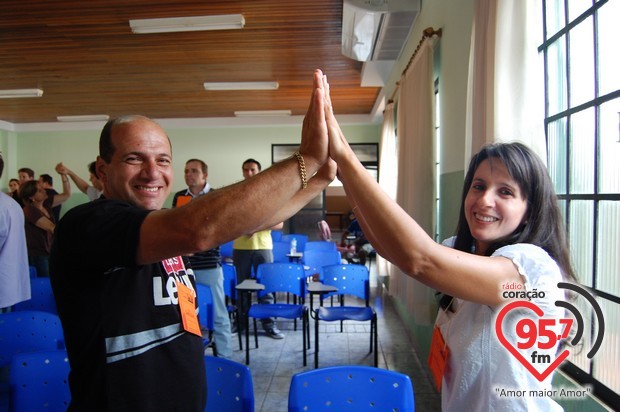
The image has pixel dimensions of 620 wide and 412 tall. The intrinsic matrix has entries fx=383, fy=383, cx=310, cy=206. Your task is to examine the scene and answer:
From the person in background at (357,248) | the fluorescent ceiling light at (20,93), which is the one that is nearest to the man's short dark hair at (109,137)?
the person in background at (357,248)

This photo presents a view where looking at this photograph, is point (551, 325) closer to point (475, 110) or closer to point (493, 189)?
point (493, 189)

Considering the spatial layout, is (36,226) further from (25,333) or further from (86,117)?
(86,117)

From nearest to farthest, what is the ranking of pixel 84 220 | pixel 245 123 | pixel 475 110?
1. pixel 84 220
2. pixel 475 110
3. pixel 245 123

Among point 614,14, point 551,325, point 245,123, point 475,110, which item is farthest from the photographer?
point 245,123

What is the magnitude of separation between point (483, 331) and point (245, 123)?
9.15 metres

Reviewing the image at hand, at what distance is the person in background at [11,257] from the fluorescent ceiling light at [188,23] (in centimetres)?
212

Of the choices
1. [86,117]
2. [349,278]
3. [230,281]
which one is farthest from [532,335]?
[86,117]

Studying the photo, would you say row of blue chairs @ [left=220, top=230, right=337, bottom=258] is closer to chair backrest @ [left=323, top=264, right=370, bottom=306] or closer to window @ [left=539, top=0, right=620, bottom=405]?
chair backrest @ [left=323, top=264, right=370, bottom=306]

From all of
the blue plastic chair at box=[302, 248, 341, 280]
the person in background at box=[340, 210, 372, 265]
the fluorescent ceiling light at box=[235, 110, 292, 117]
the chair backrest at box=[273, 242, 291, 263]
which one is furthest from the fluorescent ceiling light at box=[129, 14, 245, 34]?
the fluorescent ceiling light at box=[235, 110, 292, 117]

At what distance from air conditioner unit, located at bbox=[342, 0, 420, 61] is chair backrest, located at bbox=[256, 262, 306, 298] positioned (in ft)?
8.24

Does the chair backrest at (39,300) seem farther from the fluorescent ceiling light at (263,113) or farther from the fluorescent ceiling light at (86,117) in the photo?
the fluorescent ceiling light at (86,117)

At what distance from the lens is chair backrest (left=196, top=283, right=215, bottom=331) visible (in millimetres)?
3084

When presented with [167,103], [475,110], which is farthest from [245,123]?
[475,110]

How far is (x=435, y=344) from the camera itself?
118 cm
